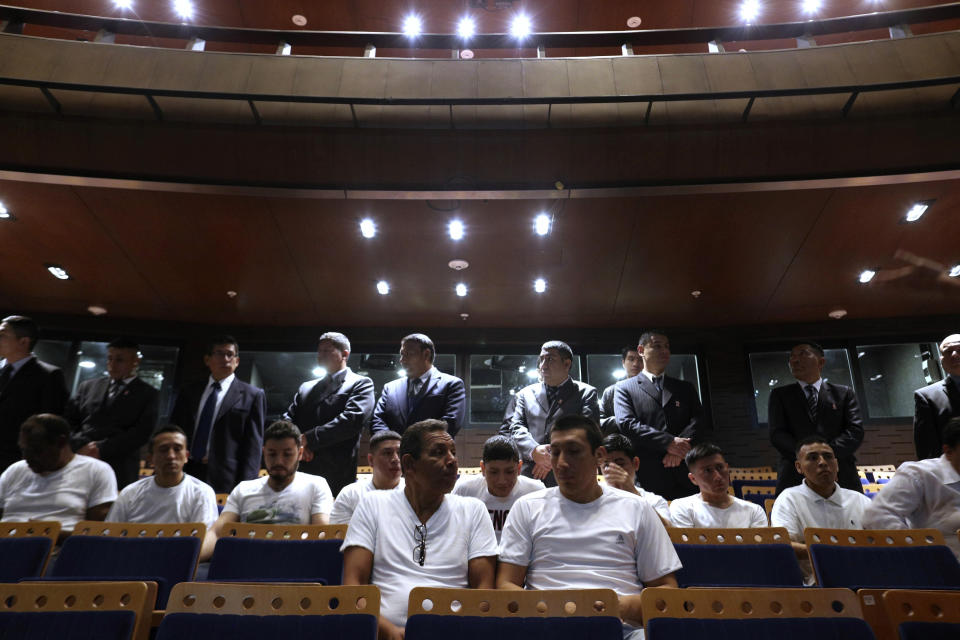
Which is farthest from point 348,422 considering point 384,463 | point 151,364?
point 151,364

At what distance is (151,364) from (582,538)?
708 centimetres

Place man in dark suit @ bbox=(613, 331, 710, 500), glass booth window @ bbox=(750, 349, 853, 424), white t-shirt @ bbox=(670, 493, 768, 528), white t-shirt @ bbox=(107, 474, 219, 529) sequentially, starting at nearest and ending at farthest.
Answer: white t-shirt @ bbox=(107, 474, 219, 529), white t-shirt @ bbox=(670, 493, 768, 528), man in dark suit @ bbox=(613, 331, 710, 500), glass booth window @ bbox=(750, 349, 853, 424)

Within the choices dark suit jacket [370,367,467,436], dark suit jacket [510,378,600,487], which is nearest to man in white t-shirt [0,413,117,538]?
dark suit jacket [370,367,467,436]

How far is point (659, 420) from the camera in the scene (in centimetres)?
346

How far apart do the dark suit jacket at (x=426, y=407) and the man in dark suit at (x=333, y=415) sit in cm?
10

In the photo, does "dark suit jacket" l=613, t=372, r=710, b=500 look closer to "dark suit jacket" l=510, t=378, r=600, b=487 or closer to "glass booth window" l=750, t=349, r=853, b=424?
"dark suit jacket" l=510, t=378, r=600, b=487

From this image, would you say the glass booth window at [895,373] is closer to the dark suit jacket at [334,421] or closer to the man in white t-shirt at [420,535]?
the dark suit jacket at [334,421]

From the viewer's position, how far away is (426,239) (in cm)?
536

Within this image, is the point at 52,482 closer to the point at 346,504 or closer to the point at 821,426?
the point at 346,504

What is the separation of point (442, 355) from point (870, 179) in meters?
4.97

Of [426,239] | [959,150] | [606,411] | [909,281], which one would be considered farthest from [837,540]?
[909,281]

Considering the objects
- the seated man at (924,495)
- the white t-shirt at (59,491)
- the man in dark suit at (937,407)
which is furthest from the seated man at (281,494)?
the man in dark suit at (937,407)

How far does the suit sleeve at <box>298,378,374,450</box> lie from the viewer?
3158mm

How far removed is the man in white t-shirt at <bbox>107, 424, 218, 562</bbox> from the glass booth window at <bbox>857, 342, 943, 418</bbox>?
737 centimetres
